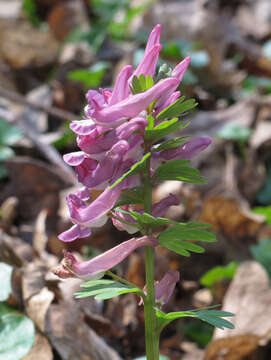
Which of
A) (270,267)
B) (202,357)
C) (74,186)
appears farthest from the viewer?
(74,186)

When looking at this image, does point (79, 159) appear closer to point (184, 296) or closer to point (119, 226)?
point (119, 226)

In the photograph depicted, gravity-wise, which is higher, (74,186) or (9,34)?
(9,34)

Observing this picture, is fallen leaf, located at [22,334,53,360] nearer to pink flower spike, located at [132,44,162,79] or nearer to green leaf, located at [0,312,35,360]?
green leaf, located at [0,312,35,360]

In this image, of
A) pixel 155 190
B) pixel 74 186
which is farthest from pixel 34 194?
pixel 155 190

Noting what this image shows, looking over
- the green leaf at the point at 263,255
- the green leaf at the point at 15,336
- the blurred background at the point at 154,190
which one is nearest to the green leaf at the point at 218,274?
the blurred background at the point at 154,190

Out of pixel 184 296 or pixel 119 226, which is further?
pixel 184 296

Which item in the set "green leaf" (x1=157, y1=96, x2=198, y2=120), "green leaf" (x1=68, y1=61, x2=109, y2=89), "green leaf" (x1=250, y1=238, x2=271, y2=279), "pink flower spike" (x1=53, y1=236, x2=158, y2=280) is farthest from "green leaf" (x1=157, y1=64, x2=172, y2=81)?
"green leaf" (x1=68, y1=61, x2=109, y2=89)

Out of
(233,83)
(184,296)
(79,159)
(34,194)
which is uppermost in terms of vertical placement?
(79,159)
